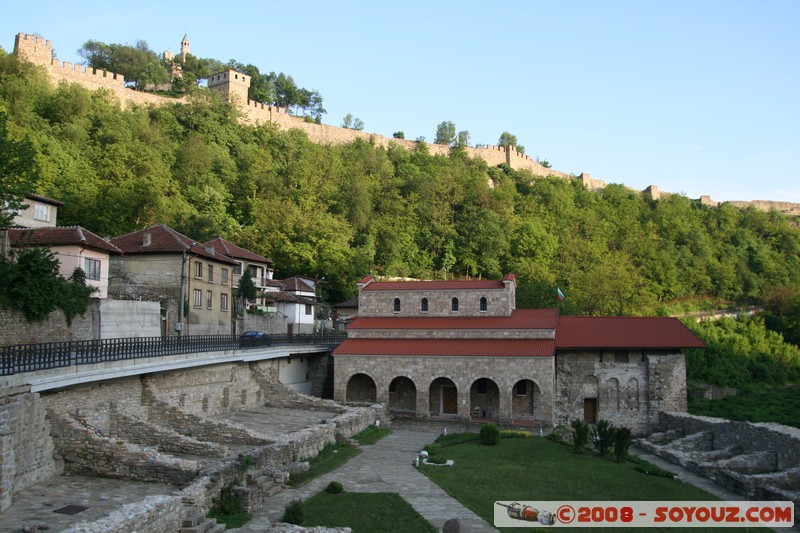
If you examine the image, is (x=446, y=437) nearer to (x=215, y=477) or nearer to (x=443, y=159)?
(x=215, y=477)

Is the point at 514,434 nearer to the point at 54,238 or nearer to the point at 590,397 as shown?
the point at 590,397

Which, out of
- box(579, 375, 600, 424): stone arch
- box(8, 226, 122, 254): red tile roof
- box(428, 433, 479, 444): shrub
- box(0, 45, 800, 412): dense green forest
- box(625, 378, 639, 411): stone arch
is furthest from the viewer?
box(0, 45, 800, 412): dense green forest

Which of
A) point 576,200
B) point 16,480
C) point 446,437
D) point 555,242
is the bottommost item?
point 446,437

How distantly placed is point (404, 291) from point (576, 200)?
66.4 metres

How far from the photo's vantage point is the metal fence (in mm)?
17609

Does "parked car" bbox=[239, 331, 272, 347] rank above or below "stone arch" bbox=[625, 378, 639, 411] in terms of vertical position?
above

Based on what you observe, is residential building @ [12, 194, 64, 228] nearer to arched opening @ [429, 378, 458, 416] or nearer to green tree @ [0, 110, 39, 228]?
green tree @ [0, 110, 39, 228]

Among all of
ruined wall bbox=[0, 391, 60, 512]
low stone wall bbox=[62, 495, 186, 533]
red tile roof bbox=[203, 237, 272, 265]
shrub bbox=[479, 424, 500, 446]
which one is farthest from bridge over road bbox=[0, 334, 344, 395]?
shrub bbox=[479, 424, 500, 446]

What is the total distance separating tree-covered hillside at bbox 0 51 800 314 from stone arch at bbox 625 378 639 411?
1477 centimetres

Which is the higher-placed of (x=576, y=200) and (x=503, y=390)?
(x=576, y=200)

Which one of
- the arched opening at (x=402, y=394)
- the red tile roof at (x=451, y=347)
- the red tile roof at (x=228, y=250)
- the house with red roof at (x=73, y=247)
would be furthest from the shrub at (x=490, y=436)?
the red tile roof at (x=228, y=250)

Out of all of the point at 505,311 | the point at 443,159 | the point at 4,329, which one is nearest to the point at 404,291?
the point at 505,311

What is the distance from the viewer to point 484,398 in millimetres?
38625

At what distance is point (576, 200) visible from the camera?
10175 cm
